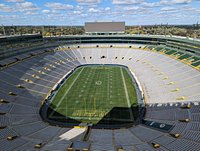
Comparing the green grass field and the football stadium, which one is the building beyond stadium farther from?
the green grass field

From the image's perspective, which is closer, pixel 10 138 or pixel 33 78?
pixel 10 138

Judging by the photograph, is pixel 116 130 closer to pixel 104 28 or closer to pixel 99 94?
pixel 99 94

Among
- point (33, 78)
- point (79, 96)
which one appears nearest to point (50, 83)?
point (33, 78)

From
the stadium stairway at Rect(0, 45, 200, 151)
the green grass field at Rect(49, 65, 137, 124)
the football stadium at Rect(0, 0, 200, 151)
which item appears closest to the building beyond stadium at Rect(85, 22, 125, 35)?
the football stadium at Rect(0, 0, 200, 151)

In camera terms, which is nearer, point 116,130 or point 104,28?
point 116,130

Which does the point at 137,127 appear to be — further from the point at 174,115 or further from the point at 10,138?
the point at 10,138

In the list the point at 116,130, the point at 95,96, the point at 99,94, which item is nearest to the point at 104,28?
the point at 99,94
